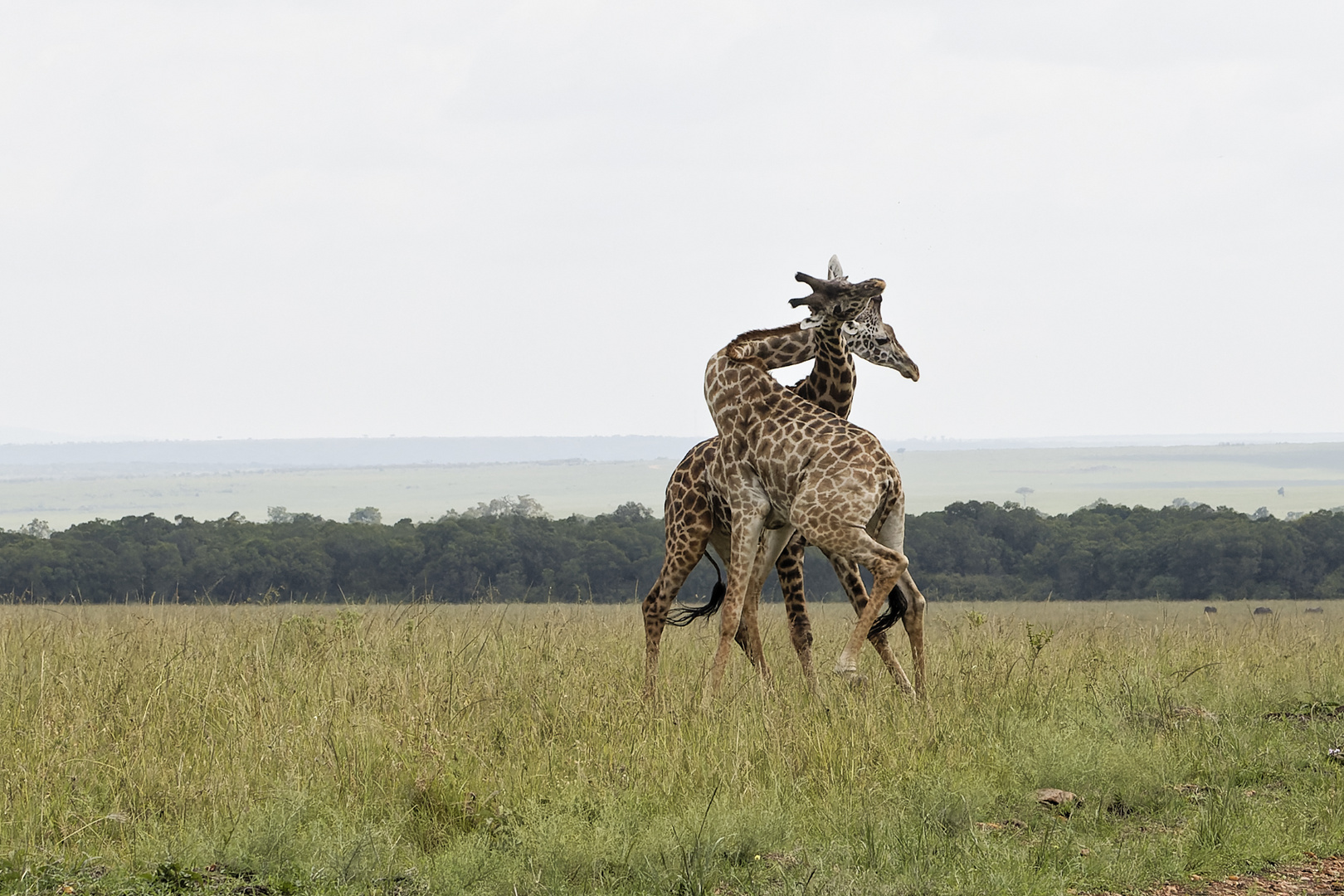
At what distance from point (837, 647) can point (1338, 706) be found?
4023 mm

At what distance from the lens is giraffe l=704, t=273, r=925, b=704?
7.42m

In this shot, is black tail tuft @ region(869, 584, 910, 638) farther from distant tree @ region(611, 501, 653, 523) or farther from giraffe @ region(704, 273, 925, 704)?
distant tree @ region(611, 501, 653, 523)

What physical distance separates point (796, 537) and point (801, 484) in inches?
31.6

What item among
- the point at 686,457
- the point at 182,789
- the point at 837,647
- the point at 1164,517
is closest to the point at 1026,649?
the point at 837,647

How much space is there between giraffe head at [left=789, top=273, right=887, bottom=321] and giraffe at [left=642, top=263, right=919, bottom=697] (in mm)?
199

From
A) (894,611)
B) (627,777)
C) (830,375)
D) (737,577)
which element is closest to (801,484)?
(737,577)

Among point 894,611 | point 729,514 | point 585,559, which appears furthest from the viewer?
point 585,559

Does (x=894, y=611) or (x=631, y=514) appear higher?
(x=894, y=611)

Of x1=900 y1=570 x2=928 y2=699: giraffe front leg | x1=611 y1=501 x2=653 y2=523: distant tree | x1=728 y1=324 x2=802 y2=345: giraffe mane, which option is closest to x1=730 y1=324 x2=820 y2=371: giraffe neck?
x1=728 y1=324 x2=802 y2=345: giraffe mane

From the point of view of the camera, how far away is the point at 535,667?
9273 millimetres

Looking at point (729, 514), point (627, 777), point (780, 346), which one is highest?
point (780, 346)

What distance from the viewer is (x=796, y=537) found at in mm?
8328

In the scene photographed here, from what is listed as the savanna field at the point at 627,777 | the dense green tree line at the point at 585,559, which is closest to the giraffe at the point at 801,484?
the savanna field at the point at 627,777

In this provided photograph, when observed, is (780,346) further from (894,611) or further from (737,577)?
(894,611)
